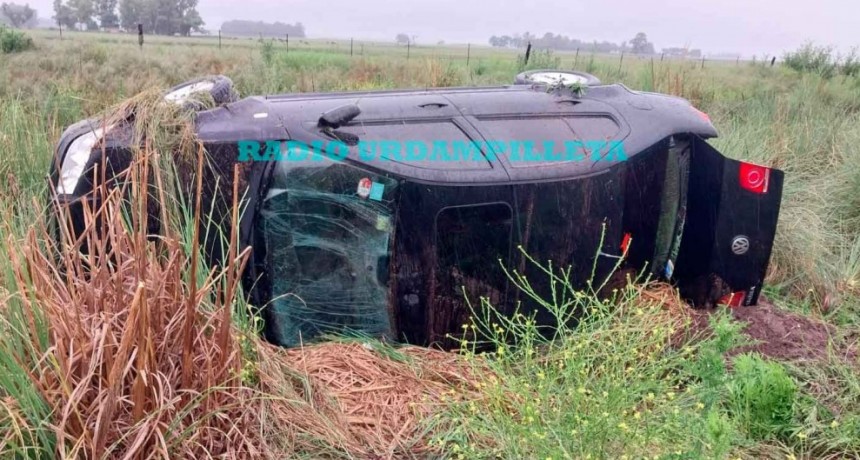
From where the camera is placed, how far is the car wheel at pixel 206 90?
315 centimetres

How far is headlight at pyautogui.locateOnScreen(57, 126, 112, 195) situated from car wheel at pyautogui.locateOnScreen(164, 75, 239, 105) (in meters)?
0.36

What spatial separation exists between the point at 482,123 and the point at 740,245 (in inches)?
61.2

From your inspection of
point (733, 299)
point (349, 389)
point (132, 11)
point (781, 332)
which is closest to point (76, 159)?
point (349, 389)

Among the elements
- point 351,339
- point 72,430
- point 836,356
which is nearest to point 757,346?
point 836,356

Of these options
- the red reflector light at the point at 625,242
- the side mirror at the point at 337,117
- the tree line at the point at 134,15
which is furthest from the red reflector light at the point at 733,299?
the tree line at the point at 134,15

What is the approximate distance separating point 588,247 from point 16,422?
94.8 inches

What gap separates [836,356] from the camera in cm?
340

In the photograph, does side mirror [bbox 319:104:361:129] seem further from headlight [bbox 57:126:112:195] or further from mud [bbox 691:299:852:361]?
mud [bbox 691:299:852:361]

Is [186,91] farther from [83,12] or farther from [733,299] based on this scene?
[83,12]

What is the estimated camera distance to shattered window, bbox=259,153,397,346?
2861 mm

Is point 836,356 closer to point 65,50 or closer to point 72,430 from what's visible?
point 72,430

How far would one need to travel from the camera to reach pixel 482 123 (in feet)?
10.6

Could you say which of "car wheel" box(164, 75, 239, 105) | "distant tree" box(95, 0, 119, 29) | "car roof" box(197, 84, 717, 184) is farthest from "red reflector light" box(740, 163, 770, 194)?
"distant tree" box(95, 0, 119, 29)

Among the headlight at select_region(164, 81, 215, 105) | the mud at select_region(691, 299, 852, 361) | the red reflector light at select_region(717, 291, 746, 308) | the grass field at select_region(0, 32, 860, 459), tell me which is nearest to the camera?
the grass field at select_region(0, 32, 860, 459)
